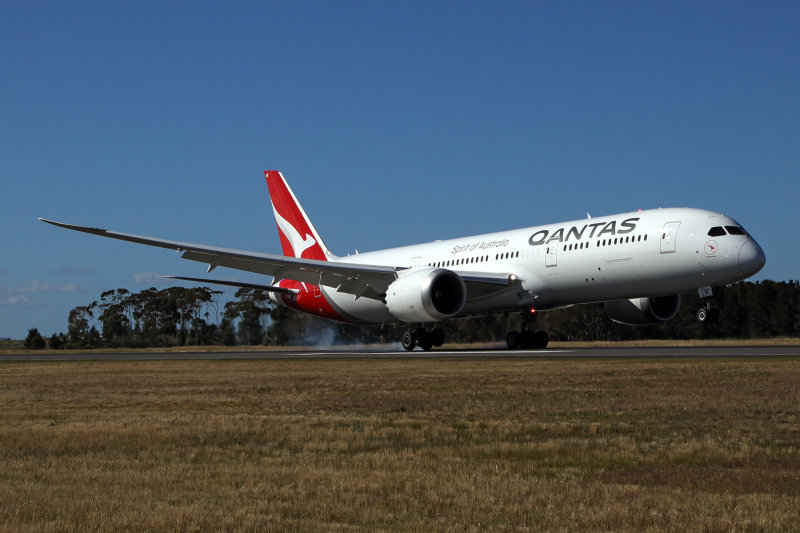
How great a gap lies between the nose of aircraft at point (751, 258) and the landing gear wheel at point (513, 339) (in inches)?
436

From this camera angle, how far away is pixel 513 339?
39.7 meters

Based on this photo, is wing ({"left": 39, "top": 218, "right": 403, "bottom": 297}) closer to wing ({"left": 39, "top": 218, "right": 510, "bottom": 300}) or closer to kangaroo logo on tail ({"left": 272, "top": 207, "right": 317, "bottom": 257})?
wing ({"left": 39, "top": 218, "right": 510, "bottom": 300})

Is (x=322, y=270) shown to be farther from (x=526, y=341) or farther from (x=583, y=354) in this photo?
(x=583, y=354)

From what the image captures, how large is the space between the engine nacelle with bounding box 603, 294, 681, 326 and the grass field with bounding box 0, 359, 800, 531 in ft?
68.2

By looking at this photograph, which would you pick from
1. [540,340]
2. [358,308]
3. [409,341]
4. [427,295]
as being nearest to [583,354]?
[427,295]

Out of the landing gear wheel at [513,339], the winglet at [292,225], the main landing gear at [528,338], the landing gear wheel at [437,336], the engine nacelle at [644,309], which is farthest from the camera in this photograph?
the winglet at [292,225]

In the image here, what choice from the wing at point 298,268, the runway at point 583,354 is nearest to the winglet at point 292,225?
the wing at point 298,268

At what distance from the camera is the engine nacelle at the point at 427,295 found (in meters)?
35.2

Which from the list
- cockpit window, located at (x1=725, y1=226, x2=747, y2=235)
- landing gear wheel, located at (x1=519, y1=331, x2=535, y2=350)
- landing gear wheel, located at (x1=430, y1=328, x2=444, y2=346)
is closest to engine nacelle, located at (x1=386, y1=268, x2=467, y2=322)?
landing gear wheel, located at (x1=430, y1=328, x2=444, y2=346)

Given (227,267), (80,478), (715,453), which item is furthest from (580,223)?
(80,478)

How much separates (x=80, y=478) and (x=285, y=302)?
4033 centimetres

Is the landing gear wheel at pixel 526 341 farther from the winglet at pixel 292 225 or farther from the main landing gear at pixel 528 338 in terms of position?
the winglet at pixel 292 225

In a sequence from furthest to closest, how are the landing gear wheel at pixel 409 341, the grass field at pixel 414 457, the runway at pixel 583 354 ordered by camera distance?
the landing gear wheel at pixel 409 341
the runway at pixel 583 354
the grass field at pixel 414 457

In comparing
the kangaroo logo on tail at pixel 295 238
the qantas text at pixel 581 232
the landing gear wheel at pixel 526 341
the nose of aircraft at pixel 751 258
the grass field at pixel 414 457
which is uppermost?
the kangaroo logo on tail at pixel 295 238
